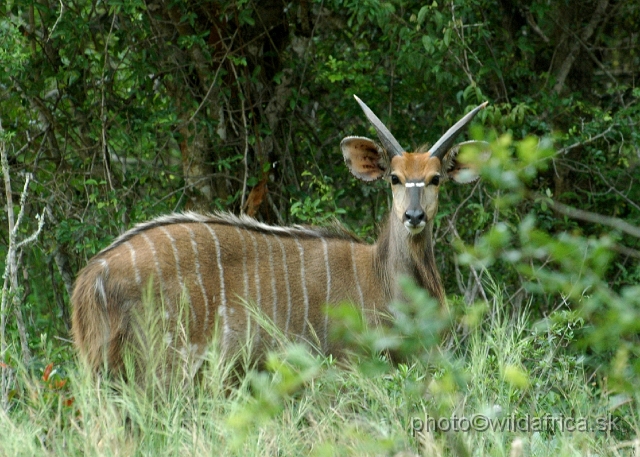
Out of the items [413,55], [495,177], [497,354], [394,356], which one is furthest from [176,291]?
[495,177]

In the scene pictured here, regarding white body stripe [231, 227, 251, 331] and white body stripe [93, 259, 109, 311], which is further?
white body stripe [231, 227, 251, 331]

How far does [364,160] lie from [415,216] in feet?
1.93

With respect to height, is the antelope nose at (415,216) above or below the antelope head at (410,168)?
below

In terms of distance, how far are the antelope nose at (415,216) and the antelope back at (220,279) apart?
375mm

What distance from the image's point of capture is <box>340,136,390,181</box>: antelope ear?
441 cm

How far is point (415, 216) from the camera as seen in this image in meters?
3.96

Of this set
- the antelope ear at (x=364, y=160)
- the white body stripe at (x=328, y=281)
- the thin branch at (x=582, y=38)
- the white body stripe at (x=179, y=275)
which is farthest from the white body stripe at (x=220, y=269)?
the thin branch at (x=582, y=38)

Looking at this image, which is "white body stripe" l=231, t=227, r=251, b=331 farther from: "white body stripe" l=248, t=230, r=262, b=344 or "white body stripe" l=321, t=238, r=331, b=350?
"white body stripe" l=321, t=238, r=331, b=350

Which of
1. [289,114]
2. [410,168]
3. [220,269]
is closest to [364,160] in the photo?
[410,168]

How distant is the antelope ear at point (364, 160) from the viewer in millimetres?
4406

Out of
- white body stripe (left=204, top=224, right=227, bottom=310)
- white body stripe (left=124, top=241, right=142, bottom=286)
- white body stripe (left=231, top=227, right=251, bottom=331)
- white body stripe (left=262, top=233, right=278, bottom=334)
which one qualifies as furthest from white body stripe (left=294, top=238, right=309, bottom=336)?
white body stripe (left=124, top=241, right=142, bottom=286)

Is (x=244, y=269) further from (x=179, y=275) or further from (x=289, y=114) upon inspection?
(x=289, y=114)

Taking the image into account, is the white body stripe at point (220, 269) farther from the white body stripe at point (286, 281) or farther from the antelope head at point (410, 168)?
the antelope head at point (410, 168)

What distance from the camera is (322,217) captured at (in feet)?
15.6
